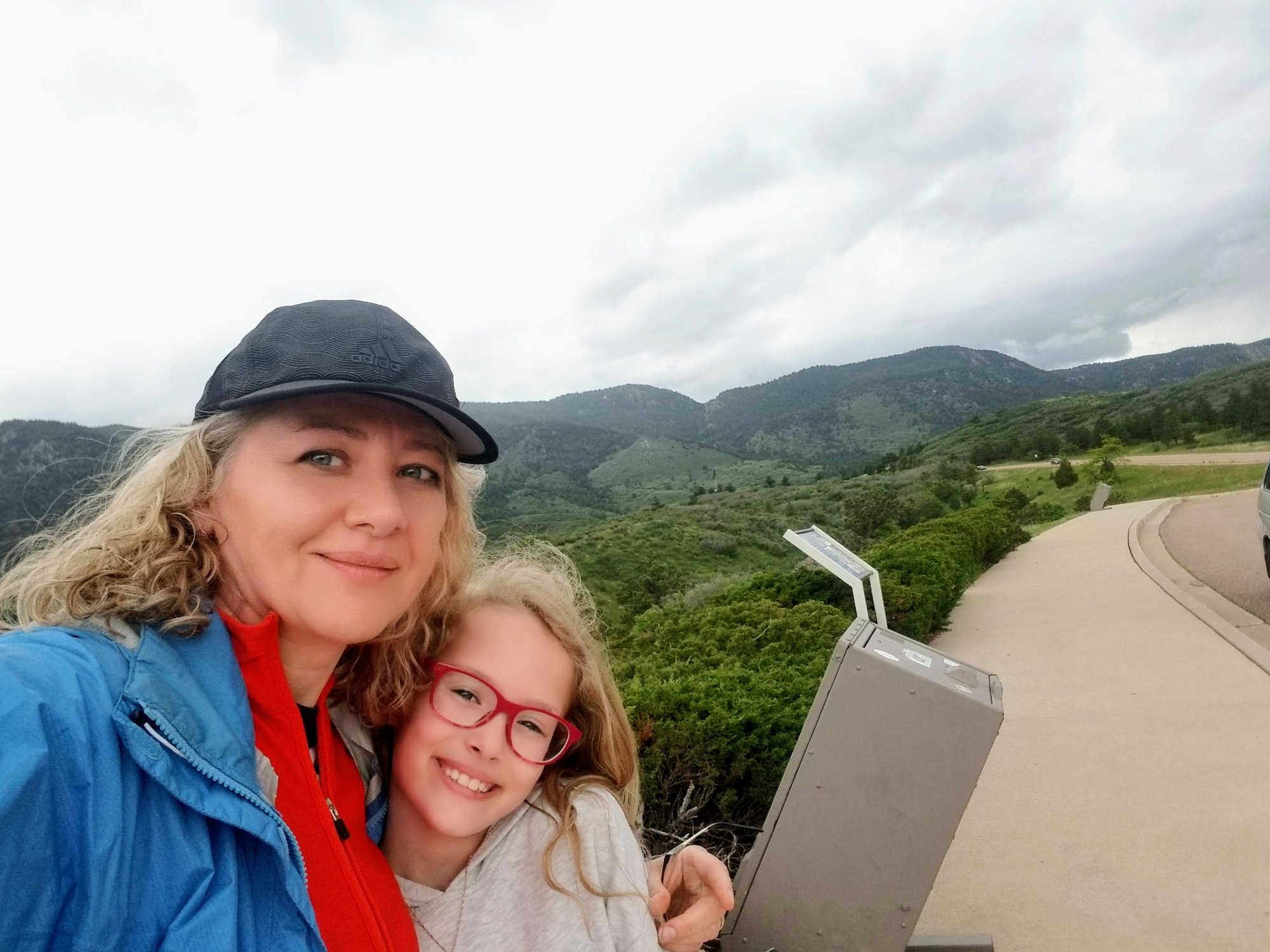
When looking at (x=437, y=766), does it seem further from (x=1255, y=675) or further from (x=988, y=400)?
(x=988, y=400)

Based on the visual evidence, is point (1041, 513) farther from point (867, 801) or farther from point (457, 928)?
point (457, 928)

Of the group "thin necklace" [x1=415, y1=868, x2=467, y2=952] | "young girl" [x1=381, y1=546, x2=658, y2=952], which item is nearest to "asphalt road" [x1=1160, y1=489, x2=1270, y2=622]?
"young girl" [x1=381, y1=546, x2=658, y2=952]

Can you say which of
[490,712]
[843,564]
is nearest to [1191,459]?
[843,564]

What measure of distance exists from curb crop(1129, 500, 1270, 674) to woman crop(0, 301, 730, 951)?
683cm

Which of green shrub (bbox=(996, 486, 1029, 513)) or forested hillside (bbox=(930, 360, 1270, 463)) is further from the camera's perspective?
forested hillside (bbox=(930, 360, 1270, 463))

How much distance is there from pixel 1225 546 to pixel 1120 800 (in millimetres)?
8696

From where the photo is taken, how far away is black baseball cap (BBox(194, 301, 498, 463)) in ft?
3.82

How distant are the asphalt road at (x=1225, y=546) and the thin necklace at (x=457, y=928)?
8.22 metres

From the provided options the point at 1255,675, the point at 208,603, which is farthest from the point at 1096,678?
the point at 208,603

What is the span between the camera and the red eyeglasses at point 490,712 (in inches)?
63.0

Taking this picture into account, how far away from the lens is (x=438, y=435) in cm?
139

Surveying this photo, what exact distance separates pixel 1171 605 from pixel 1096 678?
264cm

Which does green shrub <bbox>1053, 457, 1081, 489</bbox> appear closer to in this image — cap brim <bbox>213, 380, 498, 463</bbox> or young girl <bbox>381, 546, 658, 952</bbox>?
young girl <bbox>381, 546, 658, 952</bbox>

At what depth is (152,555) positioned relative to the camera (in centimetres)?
117
